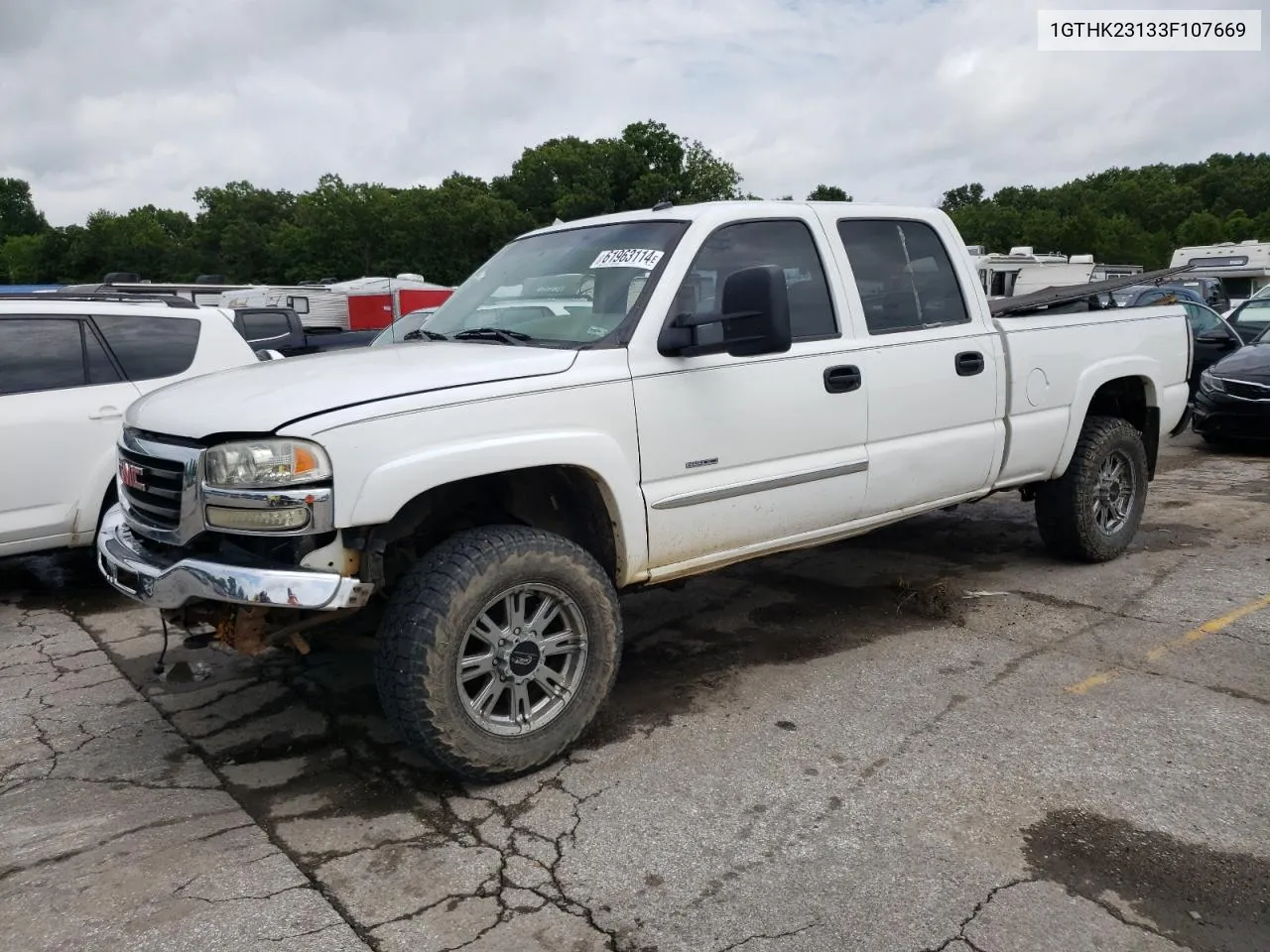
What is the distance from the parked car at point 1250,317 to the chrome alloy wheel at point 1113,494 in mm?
9839

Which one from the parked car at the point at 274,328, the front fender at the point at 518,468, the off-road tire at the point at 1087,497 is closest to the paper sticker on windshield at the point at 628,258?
the front fender at the point at 518,468

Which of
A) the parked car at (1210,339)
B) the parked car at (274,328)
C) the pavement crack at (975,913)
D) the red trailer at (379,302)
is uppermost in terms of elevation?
the red trailer at (379,302)

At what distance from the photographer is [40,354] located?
580 centimetres

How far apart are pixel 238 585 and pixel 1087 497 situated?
15.1 feet

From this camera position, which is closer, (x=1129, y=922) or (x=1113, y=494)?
(x=1129, y=922)

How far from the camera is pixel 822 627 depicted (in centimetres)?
502

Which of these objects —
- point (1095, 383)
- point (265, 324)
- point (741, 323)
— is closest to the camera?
point (741, 323)

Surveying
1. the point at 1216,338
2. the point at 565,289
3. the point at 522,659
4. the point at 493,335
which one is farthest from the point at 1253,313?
the point at 522,659

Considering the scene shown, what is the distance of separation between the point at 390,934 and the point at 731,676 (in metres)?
2.10

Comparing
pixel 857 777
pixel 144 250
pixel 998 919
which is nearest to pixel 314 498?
pixel 857 777

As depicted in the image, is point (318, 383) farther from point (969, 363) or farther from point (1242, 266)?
point (1242, 266)

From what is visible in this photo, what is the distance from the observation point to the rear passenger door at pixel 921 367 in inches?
178

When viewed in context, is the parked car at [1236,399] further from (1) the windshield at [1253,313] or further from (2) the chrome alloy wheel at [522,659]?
(2) the chrome alloy wheel at [522,659]

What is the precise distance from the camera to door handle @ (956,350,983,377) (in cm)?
481
